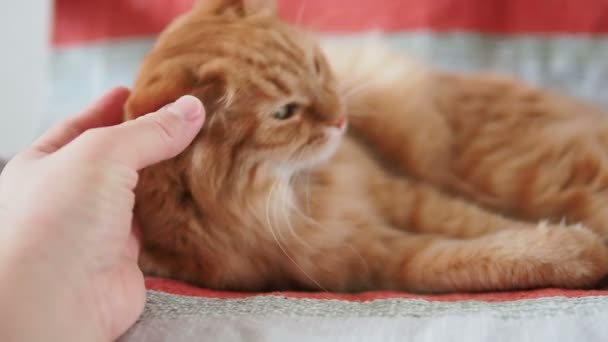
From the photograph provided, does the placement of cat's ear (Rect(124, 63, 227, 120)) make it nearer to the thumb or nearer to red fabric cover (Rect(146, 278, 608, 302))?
the thumb

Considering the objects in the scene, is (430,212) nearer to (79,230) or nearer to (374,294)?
(374,294)

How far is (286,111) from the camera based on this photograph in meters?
1.16

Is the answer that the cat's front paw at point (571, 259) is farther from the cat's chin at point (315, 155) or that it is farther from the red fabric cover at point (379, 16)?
the red fabric cover at point (379, 16)

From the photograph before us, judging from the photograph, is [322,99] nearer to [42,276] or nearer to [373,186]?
[373,186]

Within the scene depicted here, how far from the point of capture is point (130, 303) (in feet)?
3.34

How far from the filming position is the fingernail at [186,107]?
992 mm

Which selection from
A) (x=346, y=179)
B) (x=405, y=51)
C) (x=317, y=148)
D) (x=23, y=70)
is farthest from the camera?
(x=23, y=70)

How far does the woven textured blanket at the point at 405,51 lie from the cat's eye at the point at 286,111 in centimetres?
35

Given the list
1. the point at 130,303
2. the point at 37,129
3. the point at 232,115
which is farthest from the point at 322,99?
the point at 37,129

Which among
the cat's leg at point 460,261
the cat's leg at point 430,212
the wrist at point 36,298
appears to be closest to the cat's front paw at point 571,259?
the cat's leg at point 460,261

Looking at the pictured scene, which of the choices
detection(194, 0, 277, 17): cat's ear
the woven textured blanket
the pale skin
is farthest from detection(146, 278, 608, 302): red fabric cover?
detection(194, 0, 277, 17): cat's ear

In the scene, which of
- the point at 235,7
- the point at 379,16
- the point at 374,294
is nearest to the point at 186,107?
the point at 235,7

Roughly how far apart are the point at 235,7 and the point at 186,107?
35 cm

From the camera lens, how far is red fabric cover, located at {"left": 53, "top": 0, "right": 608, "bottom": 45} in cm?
198
